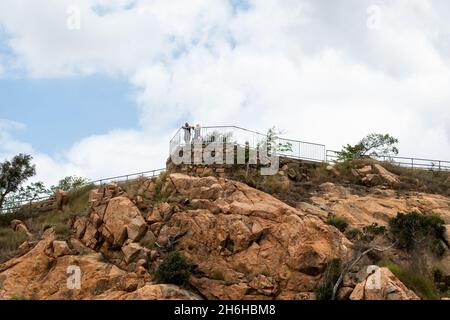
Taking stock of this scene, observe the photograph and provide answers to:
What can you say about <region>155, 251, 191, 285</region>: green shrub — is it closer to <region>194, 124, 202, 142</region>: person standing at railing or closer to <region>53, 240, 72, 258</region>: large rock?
<region>53, 240, 72, 258</region>: large rock

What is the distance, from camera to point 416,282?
23531 mm

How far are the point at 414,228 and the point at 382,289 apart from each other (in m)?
6.86

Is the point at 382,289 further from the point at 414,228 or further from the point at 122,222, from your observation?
the point at 122,222

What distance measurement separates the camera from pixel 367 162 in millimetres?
34656

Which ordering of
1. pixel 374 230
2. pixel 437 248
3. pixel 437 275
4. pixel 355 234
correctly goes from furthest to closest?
pixel 374 230 < pixel 355 234 < pixel 437 248 < pixel 437 275

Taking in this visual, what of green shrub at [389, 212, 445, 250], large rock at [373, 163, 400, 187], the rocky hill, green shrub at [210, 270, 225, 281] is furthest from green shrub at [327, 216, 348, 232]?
large rock at [373, 163, 400, 187]

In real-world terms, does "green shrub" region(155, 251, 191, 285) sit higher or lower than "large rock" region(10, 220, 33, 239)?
lower

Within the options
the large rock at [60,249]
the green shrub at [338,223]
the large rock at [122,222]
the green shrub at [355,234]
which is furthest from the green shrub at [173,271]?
the green shrub at [355,234]

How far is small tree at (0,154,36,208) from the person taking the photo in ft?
131

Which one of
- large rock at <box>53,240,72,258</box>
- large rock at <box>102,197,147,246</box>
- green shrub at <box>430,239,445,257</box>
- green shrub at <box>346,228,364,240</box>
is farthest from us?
large rock at <box>53,240,72,258</box>

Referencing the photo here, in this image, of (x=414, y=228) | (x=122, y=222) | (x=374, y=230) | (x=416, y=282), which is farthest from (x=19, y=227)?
(x=416, y=282)

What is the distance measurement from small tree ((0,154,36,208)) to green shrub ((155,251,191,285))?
20.2 metres

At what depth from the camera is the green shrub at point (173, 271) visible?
77.2 feet
